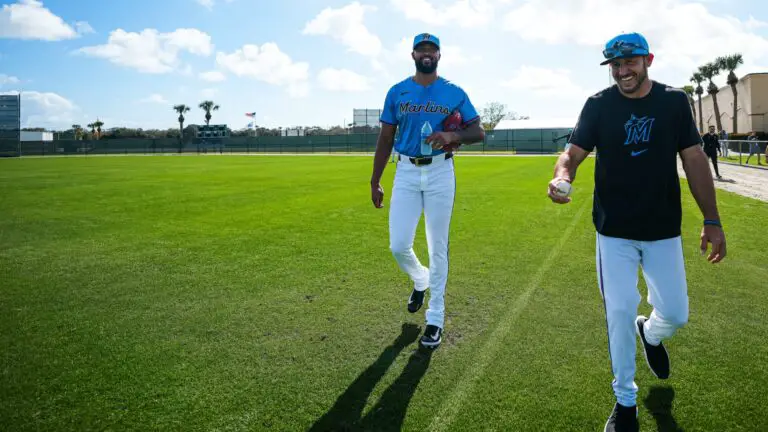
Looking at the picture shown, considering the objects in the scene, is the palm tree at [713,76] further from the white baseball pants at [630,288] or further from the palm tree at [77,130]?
the palm tree at [77,130]

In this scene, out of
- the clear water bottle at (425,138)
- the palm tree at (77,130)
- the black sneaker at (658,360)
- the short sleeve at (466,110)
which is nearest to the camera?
the black sneaker at (658,360)

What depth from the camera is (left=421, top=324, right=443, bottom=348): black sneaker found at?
164 inches

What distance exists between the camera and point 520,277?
20.1ft

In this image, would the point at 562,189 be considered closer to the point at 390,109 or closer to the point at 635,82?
the point at 635,82

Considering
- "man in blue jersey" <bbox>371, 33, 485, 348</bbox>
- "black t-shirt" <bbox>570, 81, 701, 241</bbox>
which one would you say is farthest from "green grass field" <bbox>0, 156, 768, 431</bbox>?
"black t-shirt" <bbox>570, 81, 701, 241</bbox>

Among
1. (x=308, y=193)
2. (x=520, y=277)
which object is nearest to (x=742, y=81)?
(x=308, y=193)

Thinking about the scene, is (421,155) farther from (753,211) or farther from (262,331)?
(753,211)

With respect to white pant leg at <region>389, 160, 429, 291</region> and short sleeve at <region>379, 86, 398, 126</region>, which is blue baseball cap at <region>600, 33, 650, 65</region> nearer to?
white pant leg at <region>389, 160, 429, 291</region>

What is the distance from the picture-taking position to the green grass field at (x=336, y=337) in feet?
10.4

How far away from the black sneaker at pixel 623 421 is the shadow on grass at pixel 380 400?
1.19 metres

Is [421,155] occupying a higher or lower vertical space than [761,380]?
higher

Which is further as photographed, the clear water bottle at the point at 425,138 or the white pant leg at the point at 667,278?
the clear water bottle at the point at 425,138

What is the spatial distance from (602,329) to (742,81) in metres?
67.0

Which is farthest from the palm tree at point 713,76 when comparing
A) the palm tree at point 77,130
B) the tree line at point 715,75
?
the palm tree at point 77,130
